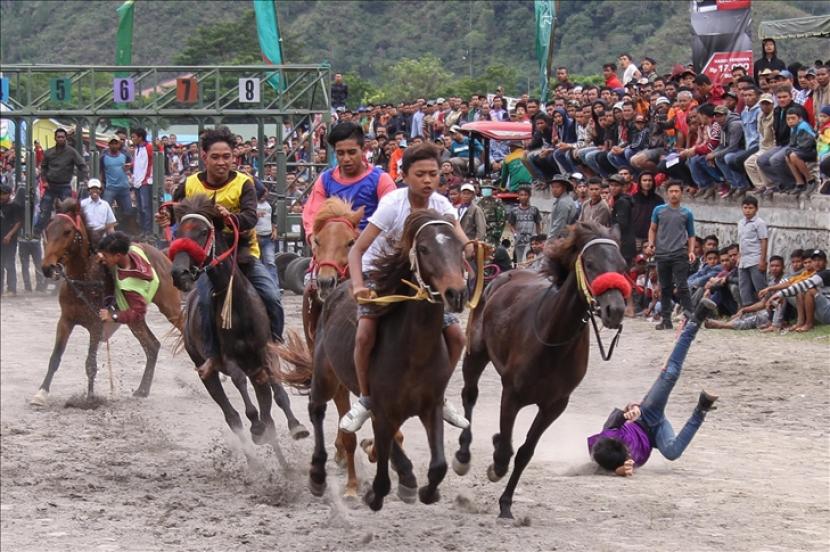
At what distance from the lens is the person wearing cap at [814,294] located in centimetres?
1435

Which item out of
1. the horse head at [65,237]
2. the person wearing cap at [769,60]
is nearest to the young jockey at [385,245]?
the horse head at [65,237]

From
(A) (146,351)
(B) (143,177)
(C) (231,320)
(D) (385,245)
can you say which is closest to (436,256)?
(D) (385,245)

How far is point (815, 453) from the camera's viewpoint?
31.4 ft

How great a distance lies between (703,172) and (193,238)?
9896 millimetres

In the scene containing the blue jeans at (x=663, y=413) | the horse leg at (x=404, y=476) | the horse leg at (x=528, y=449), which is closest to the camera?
the horse leg at (x=404, y=476)

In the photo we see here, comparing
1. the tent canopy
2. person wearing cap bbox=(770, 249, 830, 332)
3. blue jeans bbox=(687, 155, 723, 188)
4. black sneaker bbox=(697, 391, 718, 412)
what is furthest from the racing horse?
the tent canopy

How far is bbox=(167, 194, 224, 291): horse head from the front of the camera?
348 inches

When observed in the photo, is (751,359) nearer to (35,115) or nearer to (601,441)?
(601,441)

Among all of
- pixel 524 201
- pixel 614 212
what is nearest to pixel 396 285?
pixel 614 212

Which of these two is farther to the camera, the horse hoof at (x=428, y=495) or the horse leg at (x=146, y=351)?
the horse leg at (x=146, y=351)

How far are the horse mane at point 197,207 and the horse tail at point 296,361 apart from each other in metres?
0.99

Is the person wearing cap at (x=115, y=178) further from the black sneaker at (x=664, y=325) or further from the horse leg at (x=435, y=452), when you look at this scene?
the horse leg at (x=435, y=452)

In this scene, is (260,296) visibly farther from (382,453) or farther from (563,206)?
(563,206)

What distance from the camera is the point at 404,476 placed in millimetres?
7348
